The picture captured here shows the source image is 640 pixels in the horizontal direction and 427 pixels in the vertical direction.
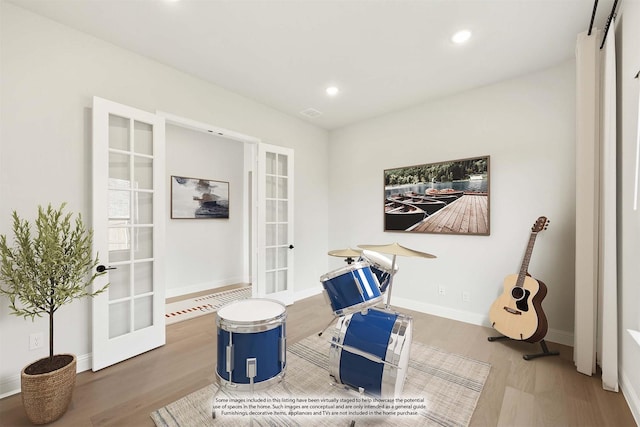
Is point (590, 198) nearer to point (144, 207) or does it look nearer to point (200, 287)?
point (144, 207)

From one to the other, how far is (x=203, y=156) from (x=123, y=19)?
2700mm

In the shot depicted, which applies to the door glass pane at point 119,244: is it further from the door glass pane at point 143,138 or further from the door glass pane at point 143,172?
the door glass pane at point 143,138

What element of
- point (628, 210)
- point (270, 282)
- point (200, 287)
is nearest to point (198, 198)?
point (200, 287)

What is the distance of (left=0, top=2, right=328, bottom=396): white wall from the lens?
1.90m

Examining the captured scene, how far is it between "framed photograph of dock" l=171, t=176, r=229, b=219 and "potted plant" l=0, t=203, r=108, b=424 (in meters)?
2.46

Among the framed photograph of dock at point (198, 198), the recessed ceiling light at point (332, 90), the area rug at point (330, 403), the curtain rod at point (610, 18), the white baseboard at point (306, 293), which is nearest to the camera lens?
the area rug at point (330, 403)

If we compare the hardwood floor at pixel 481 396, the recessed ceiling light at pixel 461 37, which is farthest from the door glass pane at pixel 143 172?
the recessed ceiling light at pixel 461 37

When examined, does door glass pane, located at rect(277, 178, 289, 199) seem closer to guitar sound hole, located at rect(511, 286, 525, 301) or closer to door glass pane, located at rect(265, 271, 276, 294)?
door glass pane, located at rect(265, 271, 276, 294)

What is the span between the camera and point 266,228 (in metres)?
3.69

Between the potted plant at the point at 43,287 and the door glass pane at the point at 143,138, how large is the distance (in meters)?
0.88

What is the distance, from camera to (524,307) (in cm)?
242

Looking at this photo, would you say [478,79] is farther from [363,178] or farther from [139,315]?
[139,315]

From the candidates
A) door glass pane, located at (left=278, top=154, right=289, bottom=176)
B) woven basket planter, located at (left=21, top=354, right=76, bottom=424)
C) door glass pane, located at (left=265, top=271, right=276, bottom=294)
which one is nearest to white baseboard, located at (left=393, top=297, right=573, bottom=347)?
door glass pane, located at (left=265, top=271, right=276, bottom=294)

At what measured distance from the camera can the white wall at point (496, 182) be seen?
2611mm
